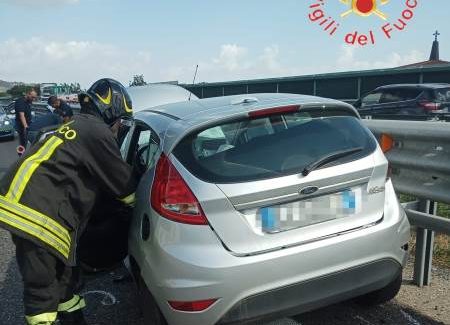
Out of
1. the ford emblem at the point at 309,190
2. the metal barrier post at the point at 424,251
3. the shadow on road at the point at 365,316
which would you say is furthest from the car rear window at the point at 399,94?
the ford emblem at the point at 309,190

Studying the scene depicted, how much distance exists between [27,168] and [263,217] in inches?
53.3

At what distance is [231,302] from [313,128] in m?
1.12

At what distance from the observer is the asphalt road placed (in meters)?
3.22

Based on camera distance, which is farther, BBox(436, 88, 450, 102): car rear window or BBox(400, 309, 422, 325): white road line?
BBox(436, 88, 450, 102): car rear window

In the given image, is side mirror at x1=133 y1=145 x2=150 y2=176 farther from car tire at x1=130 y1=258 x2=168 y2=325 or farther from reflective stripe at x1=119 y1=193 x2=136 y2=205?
car tire at x1=130 y1=258 x2=168 y2=325

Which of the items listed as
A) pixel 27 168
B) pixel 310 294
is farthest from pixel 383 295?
pixel 27 168

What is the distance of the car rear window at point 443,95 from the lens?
44.2ft

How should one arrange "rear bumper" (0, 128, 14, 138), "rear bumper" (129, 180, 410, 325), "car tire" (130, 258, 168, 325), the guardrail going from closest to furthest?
"rear bumper" (129, 180, 410, 325) < "car tire" (130, 258, 168, 325) < the guardrail < "rear bumper" (0, 128, 14, 138)

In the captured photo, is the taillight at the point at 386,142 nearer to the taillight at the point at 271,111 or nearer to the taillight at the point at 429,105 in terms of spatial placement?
the taillight at the point at 271,111

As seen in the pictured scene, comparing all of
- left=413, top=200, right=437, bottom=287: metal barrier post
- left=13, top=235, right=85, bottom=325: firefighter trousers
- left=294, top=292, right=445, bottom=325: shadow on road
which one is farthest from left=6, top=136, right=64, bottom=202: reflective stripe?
left=413, top=200, right=437, bottom=287: metal barrier post

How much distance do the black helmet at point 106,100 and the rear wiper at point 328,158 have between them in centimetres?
139

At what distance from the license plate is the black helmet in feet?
4.12

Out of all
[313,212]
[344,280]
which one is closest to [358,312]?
[344,280]

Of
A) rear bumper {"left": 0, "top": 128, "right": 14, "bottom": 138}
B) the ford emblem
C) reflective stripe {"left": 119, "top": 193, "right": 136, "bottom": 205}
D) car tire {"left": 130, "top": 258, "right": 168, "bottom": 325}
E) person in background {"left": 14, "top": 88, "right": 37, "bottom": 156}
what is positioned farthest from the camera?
rear bumper {"left": 0, "top": 128, "right": 14, "bottom": 138}
